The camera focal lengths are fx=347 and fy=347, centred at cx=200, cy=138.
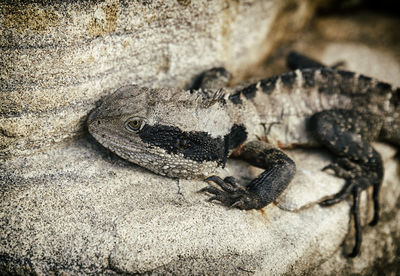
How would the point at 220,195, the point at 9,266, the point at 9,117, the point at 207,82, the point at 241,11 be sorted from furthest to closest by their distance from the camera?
the point at 241,11
the point at 207,82
the point at 220,195
the point at 9,117
the point at 9,266

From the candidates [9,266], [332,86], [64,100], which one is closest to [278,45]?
[332,86]

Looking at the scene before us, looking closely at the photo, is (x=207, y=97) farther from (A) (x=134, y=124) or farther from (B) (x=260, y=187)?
(B) (x=260, y=187)

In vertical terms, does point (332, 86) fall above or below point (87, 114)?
above

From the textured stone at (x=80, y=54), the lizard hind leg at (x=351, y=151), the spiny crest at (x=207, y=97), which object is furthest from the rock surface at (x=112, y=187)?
the spiny crest at (x=207, y=97)

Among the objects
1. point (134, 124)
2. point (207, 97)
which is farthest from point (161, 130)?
point (207, 97)

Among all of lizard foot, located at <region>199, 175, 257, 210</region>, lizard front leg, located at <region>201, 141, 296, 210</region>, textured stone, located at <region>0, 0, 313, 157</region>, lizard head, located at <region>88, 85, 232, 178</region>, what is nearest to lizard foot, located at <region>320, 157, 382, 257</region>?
lizard front leg, located at <region>201, 141, 296, 210</region>

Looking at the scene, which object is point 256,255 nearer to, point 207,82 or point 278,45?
point 207,82
